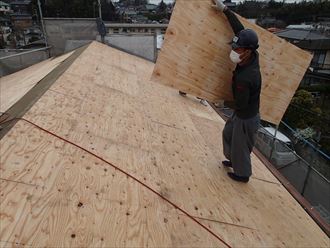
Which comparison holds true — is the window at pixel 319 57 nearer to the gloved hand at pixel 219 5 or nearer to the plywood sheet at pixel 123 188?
the plywood sheet at pixel 123 188

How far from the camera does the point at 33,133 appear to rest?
2645 millimetres

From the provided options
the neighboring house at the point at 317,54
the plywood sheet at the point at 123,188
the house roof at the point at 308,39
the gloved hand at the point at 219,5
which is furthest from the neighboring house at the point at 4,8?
the gloved hand at the point at 219,5

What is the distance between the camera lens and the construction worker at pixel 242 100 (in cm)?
270

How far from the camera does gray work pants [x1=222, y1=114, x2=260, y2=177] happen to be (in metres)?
2.99

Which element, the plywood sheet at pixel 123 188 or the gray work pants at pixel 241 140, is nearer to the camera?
the plywood sheet at pixel 123 188

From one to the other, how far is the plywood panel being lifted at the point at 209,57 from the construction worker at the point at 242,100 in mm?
211

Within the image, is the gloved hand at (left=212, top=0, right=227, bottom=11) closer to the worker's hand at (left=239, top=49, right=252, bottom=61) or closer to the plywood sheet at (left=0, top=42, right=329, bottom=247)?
the worker's hand at (left=239, top=49, right=252, bottom=61)

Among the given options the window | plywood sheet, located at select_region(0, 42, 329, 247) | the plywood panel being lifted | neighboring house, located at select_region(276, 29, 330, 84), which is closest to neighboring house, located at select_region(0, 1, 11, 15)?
neighboring house, located at select_region(276, 29, 330, 84)

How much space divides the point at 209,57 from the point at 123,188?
6.31 ft

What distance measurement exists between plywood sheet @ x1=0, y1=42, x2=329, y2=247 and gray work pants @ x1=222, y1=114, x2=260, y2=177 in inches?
8.6

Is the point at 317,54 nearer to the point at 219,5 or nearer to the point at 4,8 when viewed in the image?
the point at 219,5

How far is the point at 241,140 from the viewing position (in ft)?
9.95

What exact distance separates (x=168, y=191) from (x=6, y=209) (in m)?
1.32

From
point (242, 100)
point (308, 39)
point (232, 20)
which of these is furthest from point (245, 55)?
point (308, 39)
